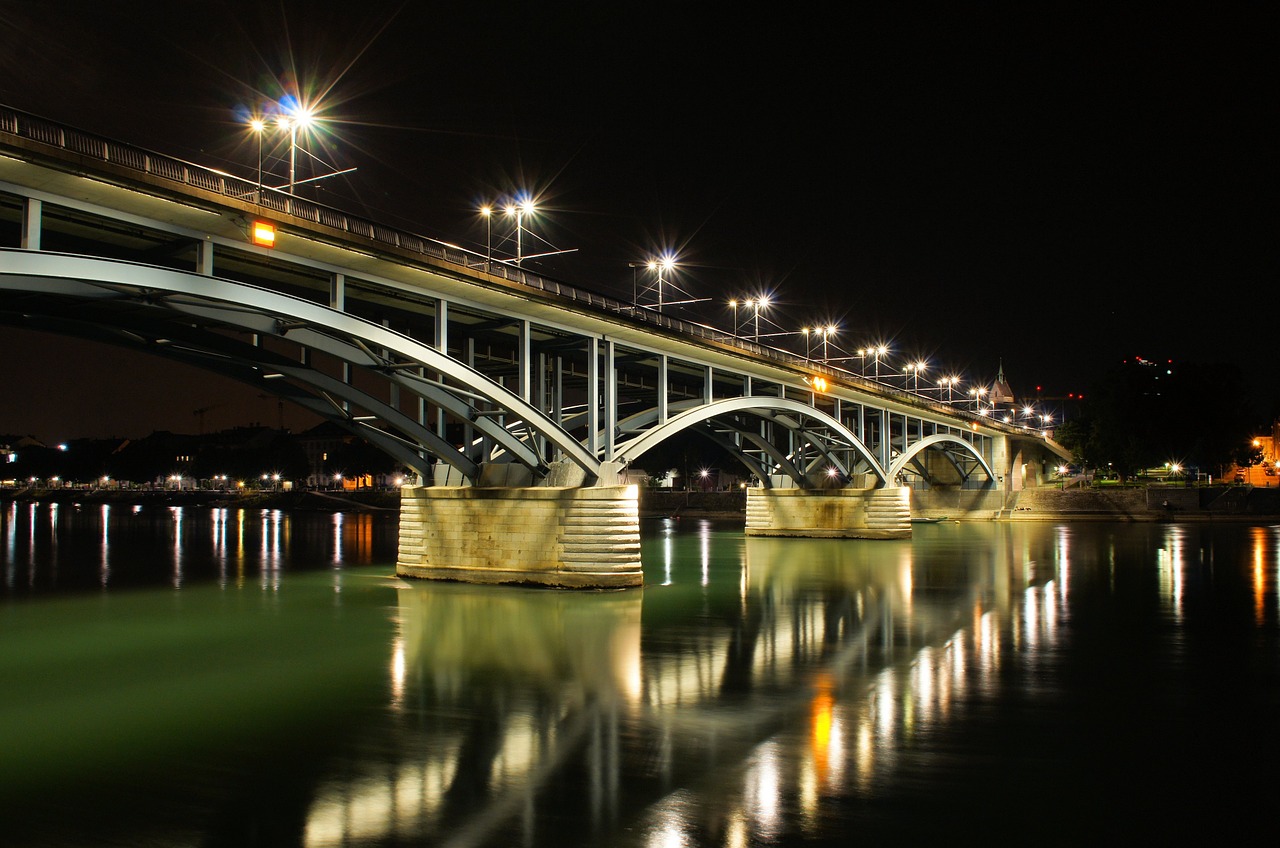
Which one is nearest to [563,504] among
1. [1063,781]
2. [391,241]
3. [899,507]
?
[391,241]

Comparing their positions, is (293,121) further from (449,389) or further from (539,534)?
(539,534)

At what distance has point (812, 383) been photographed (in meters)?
46.7

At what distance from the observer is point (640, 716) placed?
542 inches

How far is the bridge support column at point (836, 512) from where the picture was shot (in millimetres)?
54875

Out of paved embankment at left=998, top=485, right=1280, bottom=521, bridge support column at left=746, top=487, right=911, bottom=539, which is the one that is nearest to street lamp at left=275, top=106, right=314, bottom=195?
bridge support column at left=746, top=487, right=911, bottom=539

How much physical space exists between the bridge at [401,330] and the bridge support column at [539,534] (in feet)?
0.18

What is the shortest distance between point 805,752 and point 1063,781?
2.84 m

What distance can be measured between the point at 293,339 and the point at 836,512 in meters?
39.7

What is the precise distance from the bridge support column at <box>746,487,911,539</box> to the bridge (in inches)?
497

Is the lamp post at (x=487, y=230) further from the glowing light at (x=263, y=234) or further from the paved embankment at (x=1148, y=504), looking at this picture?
the paved embankment at (x=1148, y=504)

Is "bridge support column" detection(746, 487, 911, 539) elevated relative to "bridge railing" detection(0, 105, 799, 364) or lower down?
lower down

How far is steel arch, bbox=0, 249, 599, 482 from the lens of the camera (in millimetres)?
16156

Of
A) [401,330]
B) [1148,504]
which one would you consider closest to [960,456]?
[1148,504]

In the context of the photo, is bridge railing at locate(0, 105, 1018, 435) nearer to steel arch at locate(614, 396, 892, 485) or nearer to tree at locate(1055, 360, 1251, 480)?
steel arch at locate(614, 396, 892, 485)
